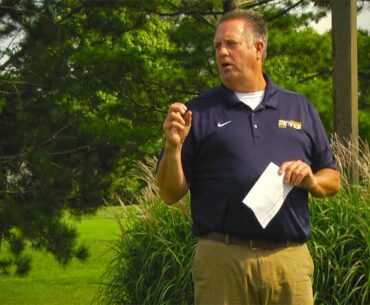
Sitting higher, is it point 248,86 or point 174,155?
point 248,86

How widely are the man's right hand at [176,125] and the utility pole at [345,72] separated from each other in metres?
5.03

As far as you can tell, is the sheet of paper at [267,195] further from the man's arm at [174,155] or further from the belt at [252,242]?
the man's arm at [174,155]

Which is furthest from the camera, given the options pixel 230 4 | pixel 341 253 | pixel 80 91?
pixel 230 4

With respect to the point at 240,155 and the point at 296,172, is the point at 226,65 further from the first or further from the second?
the point at 296,172

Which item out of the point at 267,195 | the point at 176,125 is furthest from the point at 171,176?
the point at 267,195

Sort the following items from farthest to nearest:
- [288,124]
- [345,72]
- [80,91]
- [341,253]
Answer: [80,91], [345,72], [341,253], [288,124]

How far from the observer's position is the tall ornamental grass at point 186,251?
20.4ft

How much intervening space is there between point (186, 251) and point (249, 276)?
296 centimetres

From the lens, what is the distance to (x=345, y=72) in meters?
8.67

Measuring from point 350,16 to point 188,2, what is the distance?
6.28 metres

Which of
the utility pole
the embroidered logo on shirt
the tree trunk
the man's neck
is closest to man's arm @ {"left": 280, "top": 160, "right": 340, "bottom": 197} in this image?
the embroidered logo on shirt

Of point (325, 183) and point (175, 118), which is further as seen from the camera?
point (325, 183)

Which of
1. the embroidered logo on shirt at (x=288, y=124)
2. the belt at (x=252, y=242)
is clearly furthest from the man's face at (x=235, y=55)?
the belt at (x=252, y=242)

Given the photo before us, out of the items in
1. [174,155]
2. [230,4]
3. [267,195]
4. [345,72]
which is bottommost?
[267,195]
